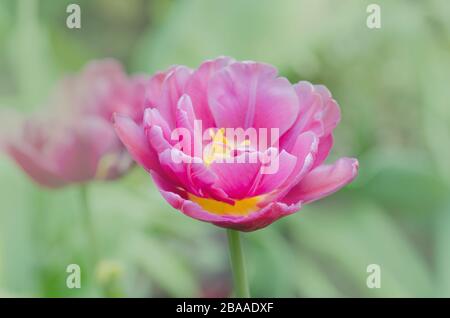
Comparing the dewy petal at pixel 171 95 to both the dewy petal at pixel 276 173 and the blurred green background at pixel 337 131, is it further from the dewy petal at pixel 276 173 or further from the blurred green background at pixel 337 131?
the blurred green background at pixel 337 131

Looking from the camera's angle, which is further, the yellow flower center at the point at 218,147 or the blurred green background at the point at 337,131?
the blurred green background at the point at 337,131

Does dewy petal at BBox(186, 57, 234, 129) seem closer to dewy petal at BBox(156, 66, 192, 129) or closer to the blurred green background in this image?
dewy petal at BBox(156, 66, 192, 129)

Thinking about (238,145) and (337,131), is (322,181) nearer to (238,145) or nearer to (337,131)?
(238,145)

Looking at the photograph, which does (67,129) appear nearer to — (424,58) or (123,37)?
(123,37)

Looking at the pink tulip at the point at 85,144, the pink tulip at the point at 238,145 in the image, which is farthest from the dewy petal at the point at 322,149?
the pink tulip at the point at 85,144

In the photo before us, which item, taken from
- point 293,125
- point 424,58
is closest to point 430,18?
point 424,58
